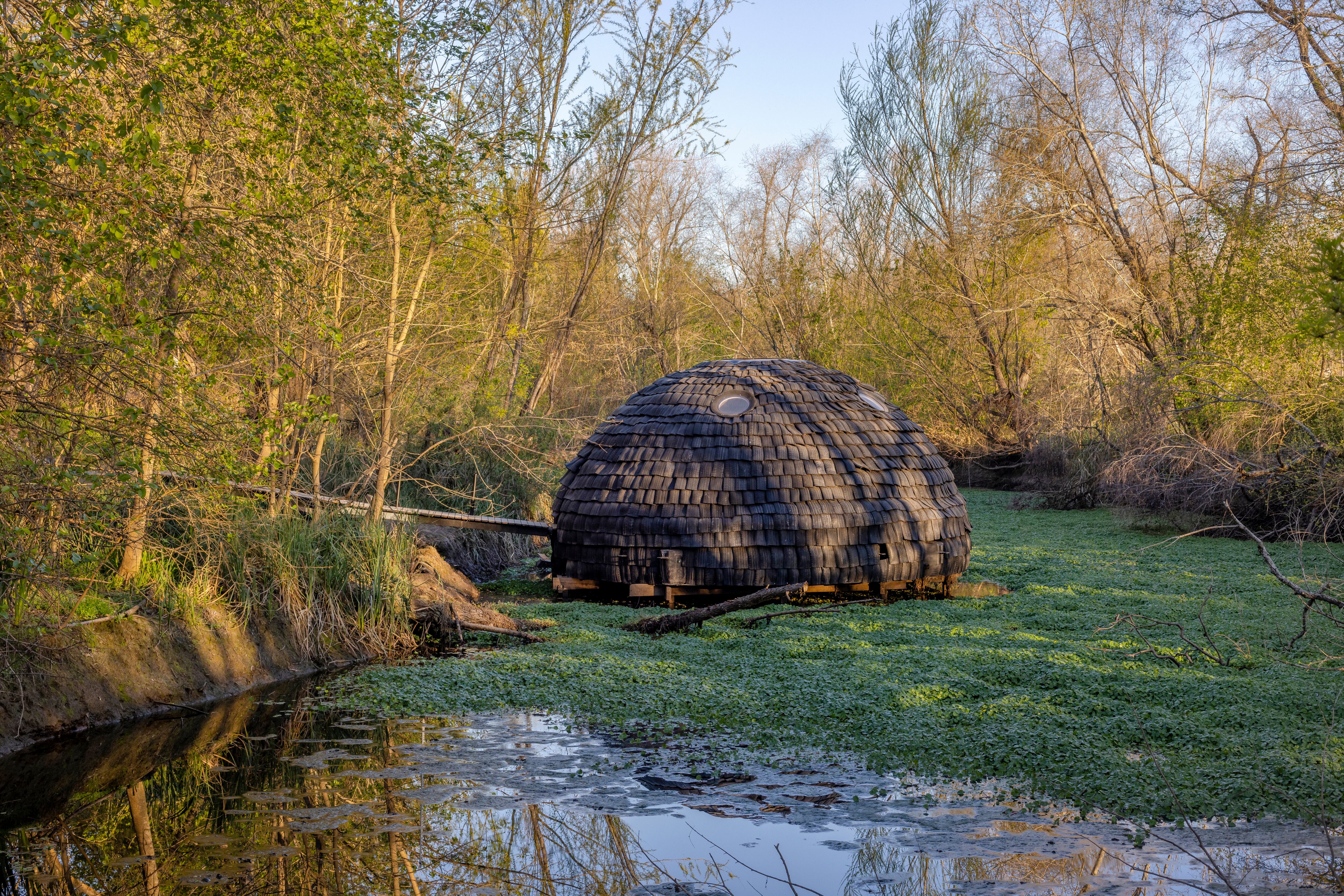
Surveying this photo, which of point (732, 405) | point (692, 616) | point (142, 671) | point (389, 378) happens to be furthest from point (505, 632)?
point (732, 405)

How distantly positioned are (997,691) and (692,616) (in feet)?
9.33

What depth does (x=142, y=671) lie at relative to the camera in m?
6.34

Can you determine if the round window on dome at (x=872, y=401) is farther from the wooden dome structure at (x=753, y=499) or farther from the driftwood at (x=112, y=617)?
the driftwood at (x=112, y=617)

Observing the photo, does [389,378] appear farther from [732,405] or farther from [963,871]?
[963,871]

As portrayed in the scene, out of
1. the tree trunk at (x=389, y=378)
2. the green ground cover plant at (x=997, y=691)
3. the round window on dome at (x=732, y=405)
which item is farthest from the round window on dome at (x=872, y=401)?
the tree trunk at (x=389, y=378)

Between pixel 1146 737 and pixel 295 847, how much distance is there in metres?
4.11

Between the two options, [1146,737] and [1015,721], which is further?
[1015,721]

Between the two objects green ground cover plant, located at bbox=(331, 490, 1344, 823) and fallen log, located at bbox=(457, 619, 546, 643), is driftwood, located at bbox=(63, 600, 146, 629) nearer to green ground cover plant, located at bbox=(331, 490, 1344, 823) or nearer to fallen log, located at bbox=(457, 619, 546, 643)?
green ground cover plant, located at bbox=(331, 490, 1344, 823)

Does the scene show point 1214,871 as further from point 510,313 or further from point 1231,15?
point 1231,15

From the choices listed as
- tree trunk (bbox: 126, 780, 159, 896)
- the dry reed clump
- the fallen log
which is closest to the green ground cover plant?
the fallen log

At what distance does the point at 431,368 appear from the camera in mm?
13094

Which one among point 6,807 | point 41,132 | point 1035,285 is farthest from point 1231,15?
point 6,807

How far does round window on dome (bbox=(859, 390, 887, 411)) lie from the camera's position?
10.6 m

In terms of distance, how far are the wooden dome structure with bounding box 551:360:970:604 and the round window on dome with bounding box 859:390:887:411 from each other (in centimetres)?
12
